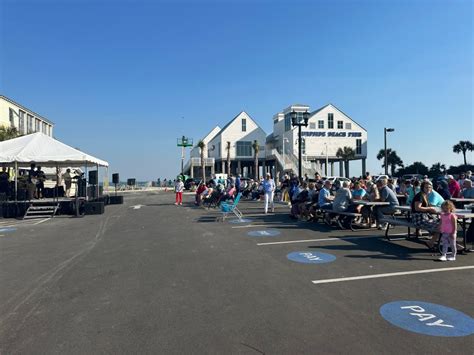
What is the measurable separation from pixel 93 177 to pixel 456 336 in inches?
721

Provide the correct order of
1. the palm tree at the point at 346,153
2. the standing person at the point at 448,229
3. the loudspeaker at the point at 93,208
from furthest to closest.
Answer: the palm tree at the point at 346,153 < the loudspeaker at the point at 93,208 < the standing person at the point at 448,229

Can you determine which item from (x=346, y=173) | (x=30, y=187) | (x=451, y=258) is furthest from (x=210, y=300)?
(x=346, y=173)

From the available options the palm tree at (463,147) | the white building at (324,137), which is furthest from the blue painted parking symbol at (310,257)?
the palm tree at (463,147)

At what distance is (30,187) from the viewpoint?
15.4 m

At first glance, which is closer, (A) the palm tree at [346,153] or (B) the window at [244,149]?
(A) the palm tree at [346,153]

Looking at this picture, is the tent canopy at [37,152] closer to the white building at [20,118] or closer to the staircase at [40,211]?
the staircase at [40,211]

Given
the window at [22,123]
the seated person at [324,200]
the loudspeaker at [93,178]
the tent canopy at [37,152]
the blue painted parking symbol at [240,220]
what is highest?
the window at [22,123]

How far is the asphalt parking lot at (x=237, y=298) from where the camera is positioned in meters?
3.30

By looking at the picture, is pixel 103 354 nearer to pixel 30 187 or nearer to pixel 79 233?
pixel 79 233

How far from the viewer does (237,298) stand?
4.45 metres

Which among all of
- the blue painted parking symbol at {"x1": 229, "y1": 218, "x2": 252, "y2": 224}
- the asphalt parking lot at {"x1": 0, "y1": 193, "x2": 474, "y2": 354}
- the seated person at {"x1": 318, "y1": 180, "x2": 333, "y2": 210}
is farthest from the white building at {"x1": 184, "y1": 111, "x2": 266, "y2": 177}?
the asphalt parking lot at {"x1": 0, "y1": 193, "x2": 474, "y2": 354}

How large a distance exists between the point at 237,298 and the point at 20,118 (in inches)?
2133

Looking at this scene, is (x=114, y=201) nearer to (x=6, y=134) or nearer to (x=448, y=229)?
(x=6, y=134)

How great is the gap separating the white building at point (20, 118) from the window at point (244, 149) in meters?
31.4
